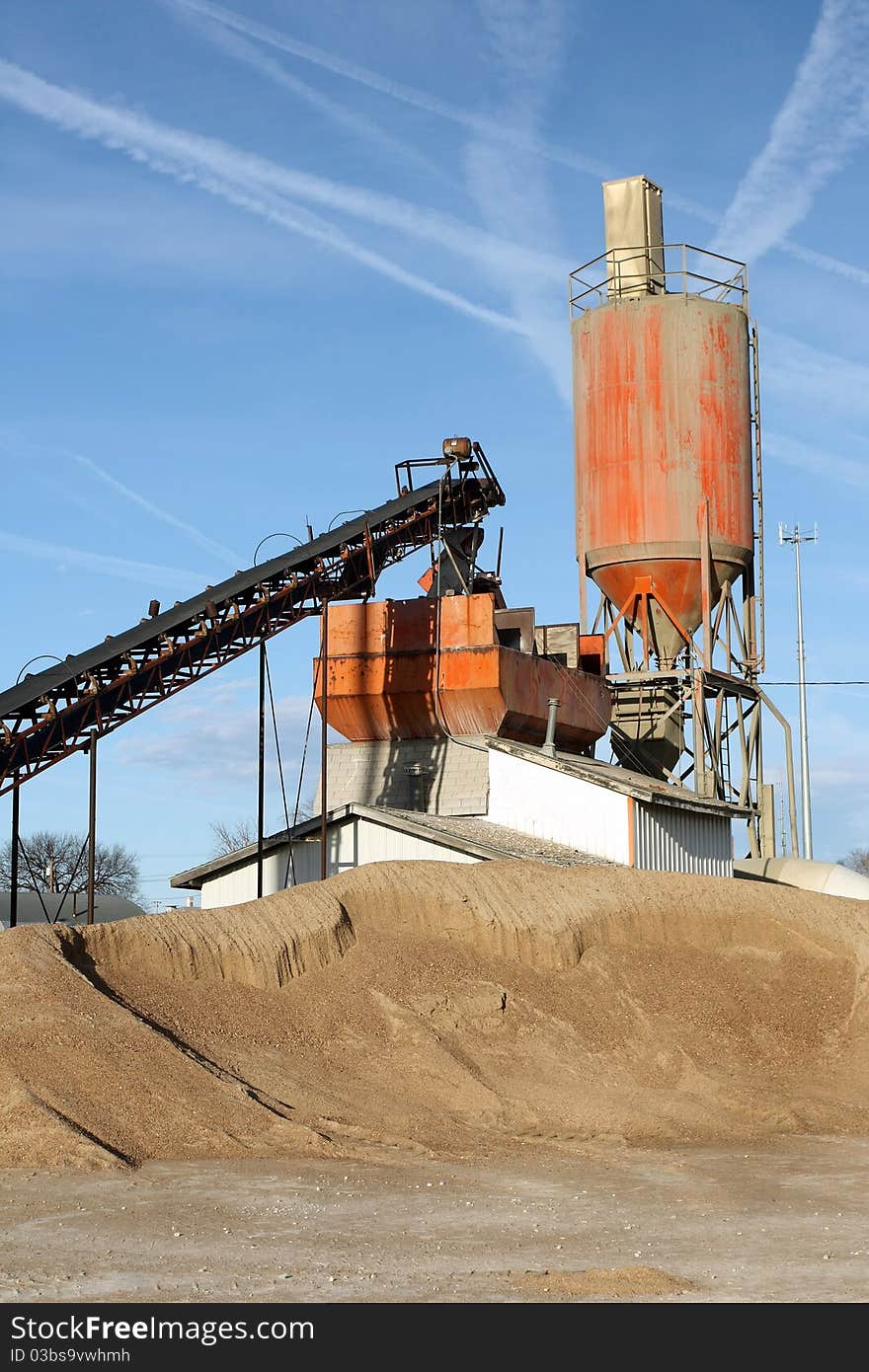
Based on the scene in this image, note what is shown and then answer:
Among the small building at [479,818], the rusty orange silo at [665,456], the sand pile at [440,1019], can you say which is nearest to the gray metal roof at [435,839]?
the small building at [479,818]

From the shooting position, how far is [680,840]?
36.4m

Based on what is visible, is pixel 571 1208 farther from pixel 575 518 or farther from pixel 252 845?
pixel 575 518

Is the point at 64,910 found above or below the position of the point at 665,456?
below

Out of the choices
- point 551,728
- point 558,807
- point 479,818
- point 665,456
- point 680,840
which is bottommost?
point 680,840

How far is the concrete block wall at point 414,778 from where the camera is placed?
37094mm

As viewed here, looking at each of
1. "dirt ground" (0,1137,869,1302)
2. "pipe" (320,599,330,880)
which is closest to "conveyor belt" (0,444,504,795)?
"pipe" (320,599,330,880)

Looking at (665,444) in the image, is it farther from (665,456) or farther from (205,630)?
(205,630)

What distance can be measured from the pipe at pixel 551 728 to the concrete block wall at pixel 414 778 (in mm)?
1525

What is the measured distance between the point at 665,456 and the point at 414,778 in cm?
1299

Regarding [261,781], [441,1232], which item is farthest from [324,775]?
[441,1232]

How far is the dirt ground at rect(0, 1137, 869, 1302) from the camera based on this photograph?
10.4 meters

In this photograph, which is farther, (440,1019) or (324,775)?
(324,775)

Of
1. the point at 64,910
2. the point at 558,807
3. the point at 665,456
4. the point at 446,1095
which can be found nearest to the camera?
the point at 446,1095
